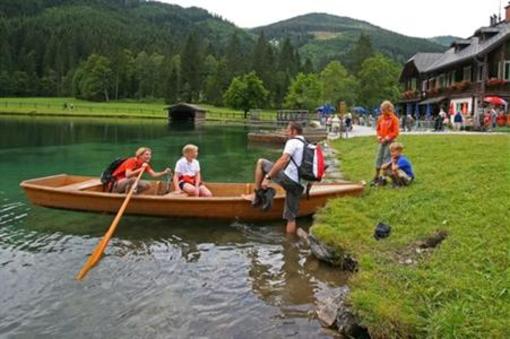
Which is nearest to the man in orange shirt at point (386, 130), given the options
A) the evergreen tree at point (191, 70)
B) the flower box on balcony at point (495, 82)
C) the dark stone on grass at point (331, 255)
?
the dark stone on grass at point (331, 255)

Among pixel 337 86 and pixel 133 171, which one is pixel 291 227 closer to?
pixel 133 171

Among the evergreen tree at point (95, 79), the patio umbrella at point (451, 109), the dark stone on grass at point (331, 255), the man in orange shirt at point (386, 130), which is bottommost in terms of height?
the dark stone on grass at point (331, 255)

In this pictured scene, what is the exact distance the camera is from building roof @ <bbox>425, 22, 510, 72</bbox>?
4203 cm

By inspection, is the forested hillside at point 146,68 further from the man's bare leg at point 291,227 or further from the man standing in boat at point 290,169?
the man standing in boat at point 290,169

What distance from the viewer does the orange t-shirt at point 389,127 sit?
13.0 m

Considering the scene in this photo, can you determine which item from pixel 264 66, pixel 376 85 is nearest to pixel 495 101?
pixel 376 85

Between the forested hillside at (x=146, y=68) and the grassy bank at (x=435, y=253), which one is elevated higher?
the forested hillside at (x=146, y=68)

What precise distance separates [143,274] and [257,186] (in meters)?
3.23

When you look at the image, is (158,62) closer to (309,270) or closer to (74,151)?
(74,151)

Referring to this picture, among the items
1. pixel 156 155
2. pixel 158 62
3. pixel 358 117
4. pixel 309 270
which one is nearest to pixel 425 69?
pixel 358 117

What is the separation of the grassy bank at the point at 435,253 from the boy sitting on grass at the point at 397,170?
338 mm

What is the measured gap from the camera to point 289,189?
10164mm

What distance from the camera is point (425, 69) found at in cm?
5669

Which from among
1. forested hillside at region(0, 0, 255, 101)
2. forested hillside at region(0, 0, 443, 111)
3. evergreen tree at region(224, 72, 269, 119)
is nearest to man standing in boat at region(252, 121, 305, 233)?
forested hillside at region(0, 0, 443, 111)
